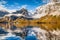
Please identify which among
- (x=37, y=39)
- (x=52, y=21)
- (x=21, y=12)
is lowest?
(x=37, y=39)

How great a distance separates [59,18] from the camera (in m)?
1.95

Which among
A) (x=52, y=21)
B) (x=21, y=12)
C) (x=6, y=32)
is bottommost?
(x=6, y=32)

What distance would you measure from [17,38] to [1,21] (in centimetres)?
34

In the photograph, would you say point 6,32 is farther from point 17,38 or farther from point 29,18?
point 29,18

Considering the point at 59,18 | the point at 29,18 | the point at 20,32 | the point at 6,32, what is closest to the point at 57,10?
the point at 59,18

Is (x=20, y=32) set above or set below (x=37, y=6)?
below

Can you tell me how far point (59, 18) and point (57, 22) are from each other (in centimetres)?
7

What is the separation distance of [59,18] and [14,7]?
679 mm

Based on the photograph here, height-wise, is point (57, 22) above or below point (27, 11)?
below

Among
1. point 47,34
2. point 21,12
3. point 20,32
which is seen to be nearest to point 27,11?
point 21,12

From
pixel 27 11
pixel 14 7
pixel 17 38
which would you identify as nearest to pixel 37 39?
pixel 17 38

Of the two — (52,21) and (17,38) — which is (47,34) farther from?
(17,38)

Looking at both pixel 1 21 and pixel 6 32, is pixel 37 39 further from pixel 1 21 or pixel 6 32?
pixel 1 21

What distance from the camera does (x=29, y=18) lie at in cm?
196
